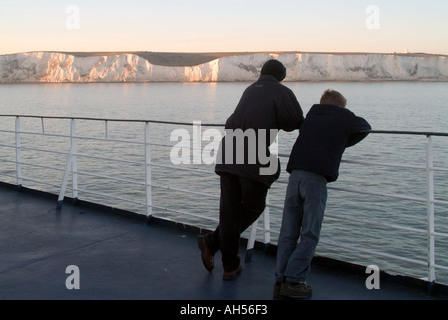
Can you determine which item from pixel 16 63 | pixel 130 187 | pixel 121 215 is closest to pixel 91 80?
pixel 16 63

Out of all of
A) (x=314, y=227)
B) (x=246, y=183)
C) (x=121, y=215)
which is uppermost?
(x=246, y=183)

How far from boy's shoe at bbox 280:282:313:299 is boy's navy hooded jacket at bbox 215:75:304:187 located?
0.62m

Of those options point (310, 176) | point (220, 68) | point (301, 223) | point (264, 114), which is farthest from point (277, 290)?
point (220, 68)

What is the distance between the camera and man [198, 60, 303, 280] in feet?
11.0

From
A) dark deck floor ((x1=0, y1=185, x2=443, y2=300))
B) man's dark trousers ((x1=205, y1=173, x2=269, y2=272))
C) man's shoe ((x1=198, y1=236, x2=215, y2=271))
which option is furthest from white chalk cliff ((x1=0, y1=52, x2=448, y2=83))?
man's dark trousers ((x1=205, y1=173, x2=269, y2=272))

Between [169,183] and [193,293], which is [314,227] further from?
[169,183]

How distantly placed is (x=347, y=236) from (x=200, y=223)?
2.82 metres

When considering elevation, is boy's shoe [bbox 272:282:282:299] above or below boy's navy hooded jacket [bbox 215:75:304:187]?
below

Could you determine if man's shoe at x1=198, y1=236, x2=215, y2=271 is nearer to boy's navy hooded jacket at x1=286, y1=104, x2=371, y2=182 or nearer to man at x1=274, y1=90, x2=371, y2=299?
man at x1=274, y1=90, x2=371, y2=299

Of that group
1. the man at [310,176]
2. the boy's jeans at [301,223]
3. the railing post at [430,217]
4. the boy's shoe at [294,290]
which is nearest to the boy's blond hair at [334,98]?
the man at [310,176]

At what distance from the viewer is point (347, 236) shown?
10359mm

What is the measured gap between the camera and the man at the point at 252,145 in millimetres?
3363

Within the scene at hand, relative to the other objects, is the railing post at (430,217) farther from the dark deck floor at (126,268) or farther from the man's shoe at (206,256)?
the man's shoe at (206,256)

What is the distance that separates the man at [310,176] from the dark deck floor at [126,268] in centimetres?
20
